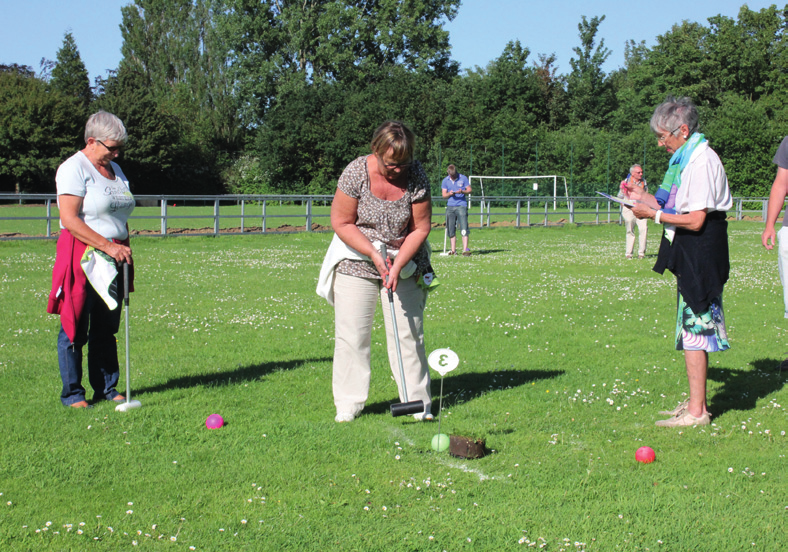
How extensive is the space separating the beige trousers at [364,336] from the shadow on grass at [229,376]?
1363mm

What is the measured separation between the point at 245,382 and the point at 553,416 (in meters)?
2.40

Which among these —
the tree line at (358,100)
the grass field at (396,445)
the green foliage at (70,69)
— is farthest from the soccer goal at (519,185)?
the green foliage at (70,69)

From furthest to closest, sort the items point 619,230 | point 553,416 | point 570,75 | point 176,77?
1. point 176,77
2. point 570,75
3. point 619,230
4. point 553,416

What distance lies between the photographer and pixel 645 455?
4359 millimetres

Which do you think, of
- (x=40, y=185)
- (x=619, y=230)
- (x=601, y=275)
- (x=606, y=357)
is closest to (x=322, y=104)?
(x=40, y=185)

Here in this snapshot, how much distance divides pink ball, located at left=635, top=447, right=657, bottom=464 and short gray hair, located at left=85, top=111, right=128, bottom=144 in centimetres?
379

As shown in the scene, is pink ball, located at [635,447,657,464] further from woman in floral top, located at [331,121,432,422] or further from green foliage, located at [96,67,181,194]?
green foliage, located at [96,67,181,194]

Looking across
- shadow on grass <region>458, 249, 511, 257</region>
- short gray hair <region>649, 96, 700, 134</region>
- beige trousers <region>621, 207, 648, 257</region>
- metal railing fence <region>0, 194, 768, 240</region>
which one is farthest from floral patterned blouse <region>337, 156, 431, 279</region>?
metal railing fence <region>0, 194, 768, 240</region>

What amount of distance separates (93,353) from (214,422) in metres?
1.25

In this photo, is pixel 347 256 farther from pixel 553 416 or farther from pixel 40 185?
pixel 40 185

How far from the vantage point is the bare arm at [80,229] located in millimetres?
5008

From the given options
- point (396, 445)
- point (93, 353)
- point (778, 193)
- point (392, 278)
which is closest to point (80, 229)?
point (93, 353)

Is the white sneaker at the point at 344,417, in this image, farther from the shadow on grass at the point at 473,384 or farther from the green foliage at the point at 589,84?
the green foliage at the point at 589,84

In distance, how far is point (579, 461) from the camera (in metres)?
4.37
